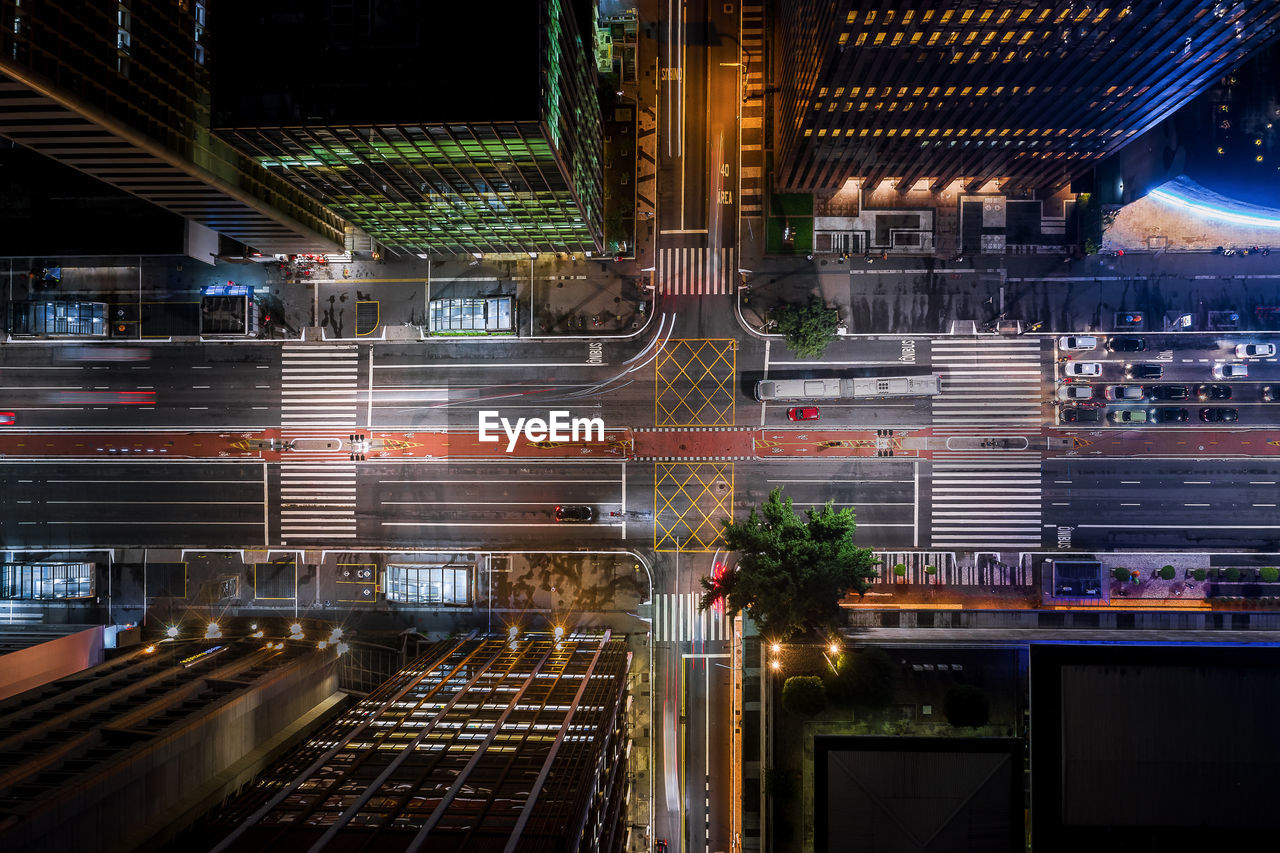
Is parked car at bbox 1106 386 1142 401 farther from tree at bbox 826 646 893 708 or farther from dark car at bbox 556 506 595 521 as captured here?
dark car at bbox 556 506 595 521

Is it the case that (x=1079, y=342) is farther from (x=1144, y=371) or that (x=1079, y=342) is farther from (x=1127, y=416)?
(x=1127, y=416)

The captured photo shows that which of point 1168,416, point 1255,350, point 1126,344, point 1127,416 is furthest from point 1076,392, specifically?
point 1255,350

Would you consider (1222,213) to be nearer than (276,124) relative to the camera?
No

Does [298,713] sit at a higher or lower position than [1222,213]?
lower

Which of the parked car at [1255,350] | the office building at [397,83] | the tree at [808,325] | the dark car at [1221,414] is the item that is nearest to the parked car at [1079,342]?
the dark car at [1221,414]

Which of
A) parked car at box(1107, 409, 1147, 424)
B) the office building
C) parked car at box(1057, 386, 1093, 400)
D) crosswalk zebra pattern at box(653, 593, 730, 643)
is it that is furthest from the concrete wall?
parked car at box(1107, 409, 1147, 424)

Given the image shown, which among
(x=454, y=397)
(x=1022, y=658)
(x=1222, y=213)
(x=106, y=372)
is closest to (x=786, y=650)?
(x=1022, y=658)

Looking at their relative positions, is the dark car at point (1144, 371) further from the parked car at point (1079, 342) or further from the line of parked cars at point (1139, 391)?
the parked car at point (1079, 342)

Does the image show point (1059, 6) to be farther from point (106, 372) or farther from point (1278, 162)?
point (106, 372)
